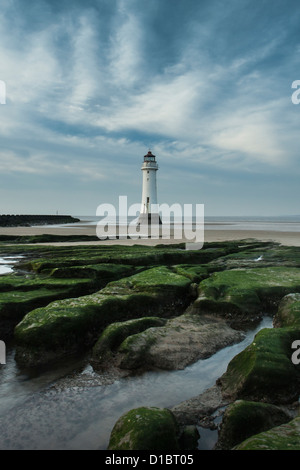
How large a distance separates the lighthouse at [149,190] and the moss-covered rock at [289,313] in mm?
50381

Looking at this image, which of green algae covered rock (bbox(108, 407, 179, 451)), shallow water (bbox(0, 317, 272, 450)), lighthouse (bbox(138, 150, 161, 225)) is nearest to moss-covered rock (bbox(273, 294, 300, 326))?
shallow water (bbox(0, 317, 272, 450))

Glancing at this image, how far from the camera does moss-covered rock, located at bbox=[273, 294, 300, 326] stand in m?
8.84

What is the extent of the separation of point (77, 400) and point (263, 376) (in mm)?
3284

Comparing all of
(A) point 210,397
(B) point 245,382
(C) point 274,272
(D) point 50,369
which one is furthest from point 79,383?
(C) point 274,272

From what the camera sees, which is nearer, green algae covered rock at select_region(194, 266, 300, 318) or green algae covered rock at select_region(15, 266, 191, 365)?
green algae covered rock at select_region(15, 266, 191, 365)

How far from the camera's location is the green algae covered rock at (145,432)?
4.51 meters

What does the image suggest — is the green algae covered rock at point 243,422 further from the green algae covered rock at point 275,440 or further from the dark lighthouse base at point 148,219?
the dark lighthouse base at point 148,219

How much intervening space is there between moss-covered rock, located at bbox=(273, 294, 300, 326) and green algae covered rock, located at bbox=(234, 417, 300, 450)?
154 inches

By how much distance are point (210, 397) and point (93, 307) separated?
432 cm

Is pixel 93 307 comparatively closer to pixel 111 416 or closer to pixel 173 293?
pixel 173 293

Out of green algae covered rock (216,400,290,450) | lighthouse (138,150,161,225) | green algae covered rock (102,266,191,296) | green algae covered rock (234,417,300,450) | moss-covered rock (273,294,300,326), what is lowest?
green algae covered rock (216,400,290,450)

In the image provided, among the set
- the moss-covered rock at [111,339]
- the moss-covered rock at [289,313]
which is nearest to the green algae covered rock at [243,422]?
the moss-covered rock at [111,339]

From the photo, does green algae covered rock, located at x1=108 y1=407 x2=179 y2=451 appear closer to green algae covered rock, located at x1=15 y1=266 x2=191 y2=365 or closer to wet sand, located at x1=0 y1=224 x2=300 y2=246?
green algae covered rock, located at x1=15 y1=266 x2=191 y2=365

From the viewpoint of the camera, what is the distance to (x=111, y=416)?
575 cm
